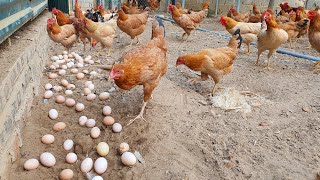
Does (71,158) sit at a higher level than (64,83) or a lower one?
lower

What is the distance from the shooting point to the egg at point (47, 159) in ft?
7.70

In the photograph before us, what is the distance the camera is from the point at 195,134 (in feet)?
9.57

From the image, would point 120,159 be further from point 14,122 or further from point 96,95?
point 96,95

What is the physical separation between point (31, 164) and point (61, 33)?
10.7ft

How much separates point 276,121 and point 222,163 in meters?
1.24

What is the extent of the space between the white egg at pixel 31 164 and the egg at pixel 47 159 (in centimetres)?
5

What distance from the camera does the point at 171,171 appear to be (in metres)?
2.38

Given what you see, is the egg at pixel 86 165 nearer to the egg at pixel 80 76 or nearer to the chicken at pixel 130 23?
the egg at pixel 80 76

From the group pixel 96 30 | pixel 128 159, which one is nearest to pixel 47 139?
pixel 128 159

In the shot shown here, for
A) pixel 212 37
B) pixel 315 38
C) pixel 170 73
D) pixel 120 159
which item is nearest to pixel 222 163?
pixel 120 159

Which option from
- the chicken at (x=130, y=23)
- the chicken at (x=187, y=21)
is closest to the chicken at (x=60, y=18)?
the chicken at (x=130, y=23)

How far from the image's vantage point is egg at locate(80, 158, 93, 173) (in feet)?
7.77

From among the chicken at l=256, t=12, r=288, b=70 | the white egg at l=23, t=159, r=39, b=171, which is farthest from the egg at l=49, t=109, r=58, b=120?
the chicken at l=256, t=12, r=288, b=70

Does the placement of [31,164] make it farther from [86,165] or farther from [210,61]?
[210,61]
